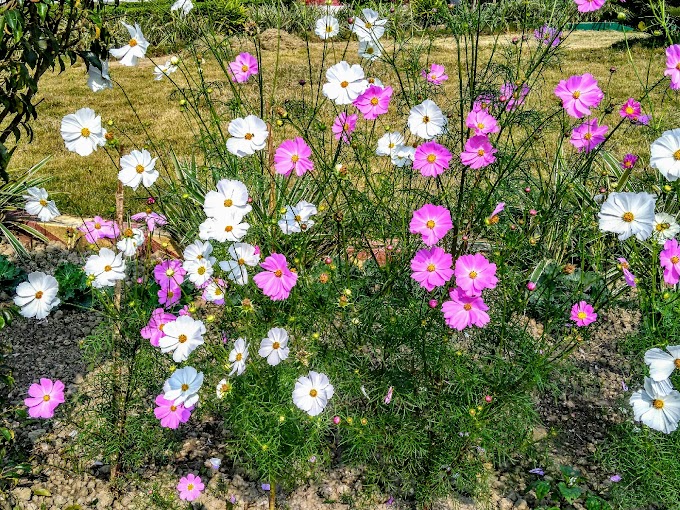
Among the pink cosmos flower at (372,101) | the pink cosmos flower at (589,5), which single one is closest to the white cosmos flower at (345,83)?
the pink cosmos flower at (372,101)

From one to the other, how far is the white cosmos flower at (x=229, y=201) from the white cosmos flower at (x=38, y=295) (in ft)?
1.62

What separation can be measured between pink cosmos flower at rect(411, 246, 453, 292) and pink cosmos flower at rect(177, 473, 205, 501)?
2.73 ft

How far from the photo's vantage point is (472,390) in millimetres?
1666

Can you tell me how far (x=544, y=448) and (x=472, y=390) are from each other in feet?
1.49

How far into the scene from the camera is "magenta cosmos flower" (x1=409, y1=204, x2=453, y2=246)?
1.47 meters

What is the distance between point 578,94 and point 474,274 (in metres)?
0.50

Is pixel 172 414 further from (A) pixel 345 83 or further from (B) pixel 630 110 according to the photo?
(B) pixel 630 110

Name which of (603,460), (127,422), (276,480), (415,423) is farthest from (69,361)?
(603,460)

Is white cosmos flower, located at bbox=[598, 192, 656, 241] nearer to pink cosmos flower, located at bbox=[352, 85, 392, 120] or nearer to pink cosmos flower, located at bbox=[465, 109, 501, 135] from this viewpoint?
pink cosmos flower, located at bbox=[465, 109, 501, 135]

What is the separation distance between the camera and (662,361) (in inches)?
53.8

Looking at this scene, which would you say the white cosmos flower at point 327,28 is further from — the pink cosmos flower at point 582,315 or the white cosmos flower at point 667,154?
the pink cosmos flower at point 582,315

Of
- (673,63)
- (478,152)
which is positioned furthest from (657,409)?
(673,63)

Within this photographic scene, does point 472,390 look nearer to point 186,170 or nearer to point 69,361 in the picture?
point 69,361

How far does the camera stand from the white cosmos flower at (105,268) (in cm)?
160
